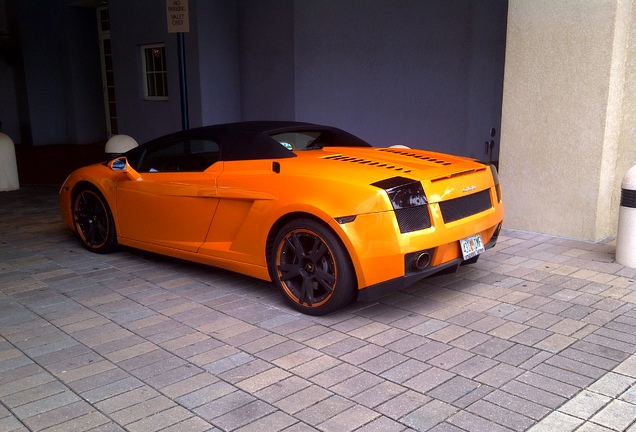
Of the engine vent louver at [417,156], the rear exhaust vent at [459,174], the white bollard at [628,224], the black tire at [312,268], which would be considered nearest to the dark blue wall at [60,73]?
the engine vent louver at [417,156]

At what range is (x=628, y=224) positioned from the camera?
5.39 metres

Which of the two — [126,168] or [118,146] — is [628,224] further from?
[118,146]

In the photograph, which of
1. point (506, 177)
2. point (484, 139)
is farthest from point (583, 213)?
point (484, 139)

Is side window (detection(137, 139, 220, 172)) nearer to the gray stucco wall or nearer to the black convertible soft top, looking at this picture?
the black convertible soft top

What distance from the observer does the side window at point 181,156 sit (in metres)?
5.15

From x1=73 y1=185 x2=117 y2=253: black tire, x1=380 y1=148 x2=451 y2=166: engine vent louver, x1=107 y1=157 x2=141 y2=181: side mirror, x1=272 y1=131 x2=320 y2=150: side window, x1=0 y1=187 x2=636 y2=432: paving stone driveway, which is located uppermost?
x1=272 y1=131 x2=320 y2=150: side window

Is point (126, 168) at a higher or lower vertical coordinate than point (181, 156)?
lower

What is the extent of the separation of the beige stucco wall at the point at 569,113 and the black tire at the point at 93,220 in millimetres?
4312

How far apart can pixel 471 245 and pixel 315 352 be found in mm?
1469

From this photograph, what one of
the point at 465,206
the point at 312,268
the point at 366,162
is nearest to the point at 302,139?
the point at 366,162

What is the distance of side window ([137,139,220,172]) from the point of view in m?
5.15

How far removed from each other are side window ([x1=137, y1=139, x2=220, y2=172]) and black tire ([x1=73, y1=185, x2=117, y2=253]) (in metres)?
0.69

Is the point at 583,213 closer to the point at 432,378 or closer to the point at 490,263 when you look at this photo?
the point at 490,263

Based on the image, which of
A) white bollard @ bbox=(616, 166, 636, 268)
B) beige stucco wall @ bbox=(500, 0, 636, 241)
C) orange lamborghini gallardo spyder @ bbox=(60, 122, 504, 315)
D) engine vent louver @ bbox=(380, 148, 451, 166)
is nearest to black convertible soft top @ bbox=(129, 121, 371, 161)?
orange lamborghini gallardo spyder @ bbox=(60, 122, 504, 315)
